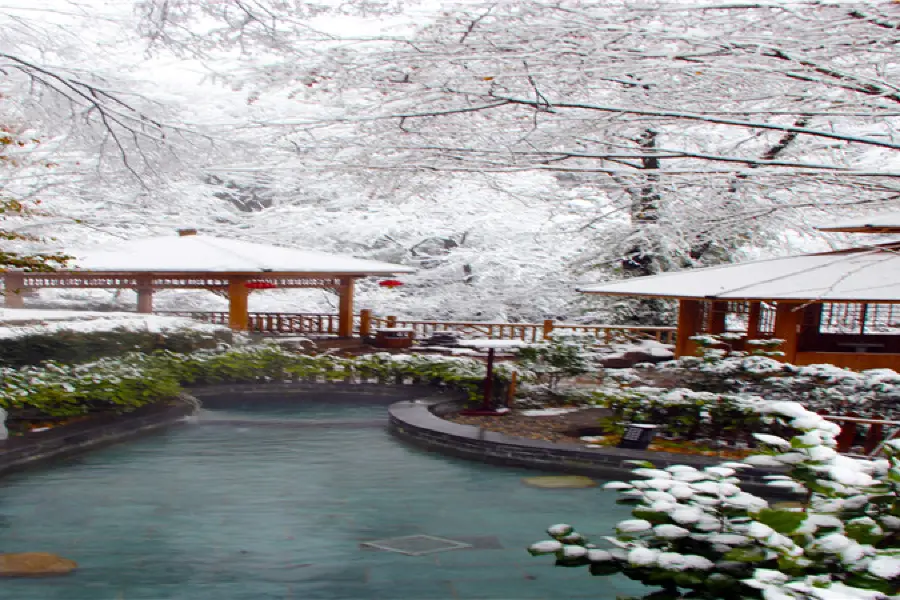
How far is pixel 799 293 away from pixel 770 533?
8.01m

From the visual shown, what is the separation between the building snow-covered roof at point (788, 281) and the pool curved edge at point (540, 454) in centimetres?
216

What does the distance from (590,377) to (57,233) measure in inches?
516

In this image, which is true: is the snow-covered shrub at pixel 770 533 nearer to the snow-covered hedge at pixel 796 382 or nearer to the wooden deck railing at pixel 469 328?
the snow-covered hedge at pixel 796 382

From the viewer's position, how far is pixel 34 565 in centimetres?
500

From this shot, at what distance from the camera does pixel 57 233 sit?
19.8 metres

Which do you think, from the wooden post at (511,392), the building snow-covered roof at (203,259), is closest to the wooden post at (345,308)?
the building snow-covered roof at (203,259)

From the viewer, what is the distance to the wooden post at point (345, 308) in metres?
18.5

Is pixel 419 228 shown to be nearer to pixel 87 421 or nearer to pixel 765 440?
pixel 87 421

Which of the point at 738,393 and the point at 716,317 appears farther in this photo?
the point at 716,317

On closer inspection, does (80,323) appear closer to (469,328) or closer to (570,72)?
(570,72)

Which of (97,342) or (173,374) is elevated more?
(97,342)

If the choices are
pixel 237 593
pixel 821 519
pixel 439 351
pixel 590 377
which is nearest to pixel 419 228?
pixel 439 351

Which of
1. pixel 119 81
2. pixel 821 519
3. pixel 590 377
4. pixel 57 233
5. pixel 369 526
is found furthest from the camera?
pixel 57 233

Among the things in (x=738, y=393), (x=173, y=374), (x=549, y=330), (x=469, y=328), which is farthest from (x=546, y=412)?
(x=469, y=328)
